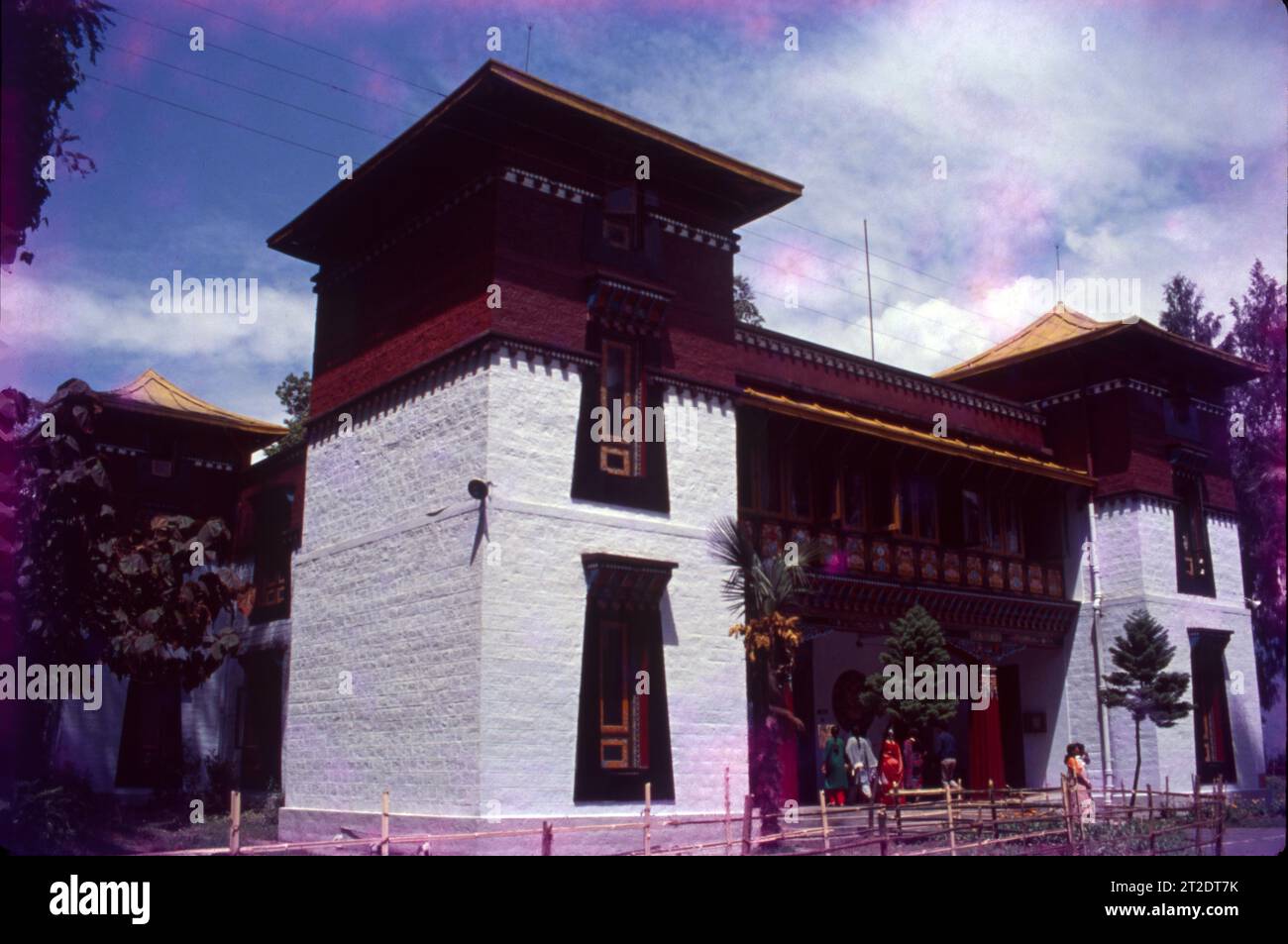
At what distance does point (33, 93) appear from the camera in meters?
16.6

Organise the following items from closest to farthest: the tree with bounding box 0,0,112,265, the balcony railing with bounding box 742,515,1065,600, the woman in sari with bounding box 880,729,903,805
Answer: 1. the tree with bounding box 0,0,112,265
2. the woman in sari with bounding box 880,729,903,805
3. the balcony railing with bounding box 742,515,1065,600

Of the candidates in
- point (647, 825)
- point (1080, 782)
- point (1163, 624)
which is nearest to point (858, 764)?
point (1080, 782)

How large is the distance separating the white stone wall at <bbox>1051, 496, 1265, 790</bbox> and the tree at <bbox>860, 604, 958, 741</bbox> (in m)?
8.15

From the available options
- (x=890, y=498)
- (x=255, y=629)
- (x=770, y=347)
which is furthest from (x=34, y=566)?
(x=890, y=498)

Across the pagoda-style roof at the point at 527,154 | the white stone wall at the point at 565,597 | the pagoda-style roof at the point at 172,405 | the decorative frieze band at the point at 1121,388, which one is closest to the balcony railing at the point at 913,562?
Result: the white stone wall at the point at 565,597

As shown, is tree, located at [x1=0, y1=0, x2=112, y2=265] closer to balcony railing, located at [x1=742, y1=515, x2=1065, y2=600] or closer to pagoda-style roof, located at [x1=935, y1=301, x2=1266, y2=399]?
balcony railing, located at [x1=742, y1=515, x2=1065, y2=600]

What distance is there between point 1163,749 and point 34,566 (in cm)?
2178

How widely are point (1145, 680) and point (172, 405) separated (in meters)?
21.1

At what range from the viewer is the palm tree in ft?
59.6

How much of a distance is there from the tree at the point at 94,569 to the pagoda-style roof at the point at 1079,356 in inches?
633

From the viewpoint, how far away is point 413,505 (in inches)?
769

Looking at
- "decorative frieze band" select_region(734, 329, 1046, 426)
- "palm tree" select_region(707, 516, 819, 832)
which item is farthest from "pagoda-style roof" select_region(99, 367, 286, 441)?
"palm tree" select_region(707, 516, 819, 832)
